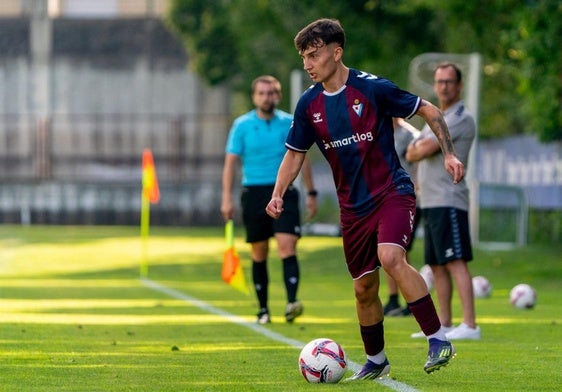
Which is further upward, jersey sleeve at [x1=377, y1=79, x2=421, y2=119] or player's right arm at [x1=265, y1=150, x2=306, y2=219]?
jersey sleeve at [x1=377, y1=79, x2=421, y2=119]

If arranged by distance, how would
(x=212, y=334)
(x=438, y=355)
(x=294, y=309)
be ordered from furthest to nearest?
(x=294, y=309) → (x=212, y=334) → (x=438, y=355)

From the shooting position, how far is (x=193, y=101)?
218 ft

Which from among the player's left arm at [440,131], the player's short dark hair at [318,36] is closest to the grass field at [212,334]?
the player's left arm at [440,131]

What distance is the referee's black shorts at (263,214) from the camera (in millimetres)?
15555

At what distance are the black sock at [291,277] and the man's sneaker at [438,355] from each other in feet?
18.5

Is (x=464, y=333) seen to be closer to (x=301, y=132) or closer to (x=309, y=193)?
(x=309, y=193)

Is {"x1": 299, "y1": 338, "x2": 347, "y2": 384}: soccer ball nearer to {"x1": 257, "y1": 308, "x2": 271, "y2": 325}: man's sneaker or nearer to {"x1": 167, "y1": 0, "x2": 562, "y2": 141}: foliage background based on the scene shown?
Result: {"x1": 257, "y1": 308, "x2": 271, "y2": 325}: man's sneaker

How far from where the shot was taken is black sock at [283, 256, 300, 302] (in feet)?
51.1

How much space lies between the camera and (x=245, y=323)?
1580 cm

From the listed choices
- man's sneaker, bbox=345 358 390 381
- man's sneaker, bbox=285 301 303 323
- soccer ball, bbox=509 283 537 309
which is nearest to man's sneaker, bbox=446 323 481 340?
man's sneaker, bbox=285 301 303 323

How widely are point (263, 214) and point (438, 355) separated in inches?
235

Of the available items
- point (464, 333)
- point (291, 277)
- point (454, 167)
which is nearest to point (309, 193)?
point (291, 277)

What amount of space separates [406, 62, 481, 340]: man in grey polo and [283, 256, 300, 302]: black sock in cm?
213

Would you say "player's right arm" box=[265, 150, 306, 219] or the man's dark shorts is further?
the man's dark shorts
